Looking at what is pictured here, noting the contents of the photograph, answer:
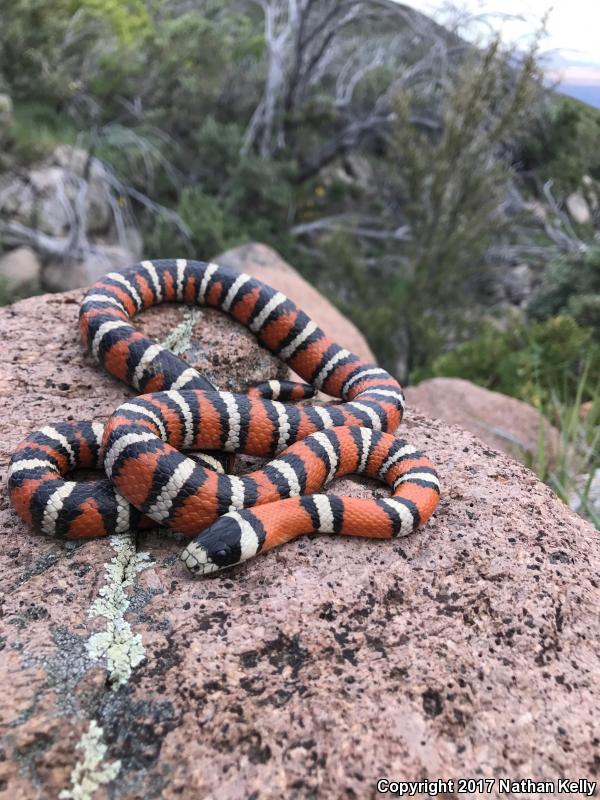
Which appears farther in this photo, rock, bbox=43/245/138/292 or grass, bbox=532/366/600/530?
rock, bbox=43/245/138/292

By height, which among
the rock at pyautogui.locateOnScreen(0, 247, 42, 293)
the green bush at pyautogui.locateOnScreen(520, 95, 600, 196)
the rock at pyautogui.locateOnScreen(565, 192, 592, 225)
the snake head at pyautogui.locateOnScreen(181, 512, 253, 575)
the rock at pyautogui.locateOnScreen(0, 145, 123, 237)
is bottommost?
the rock at pyautogui.locateOnScreen(0, 247, 42, 293)

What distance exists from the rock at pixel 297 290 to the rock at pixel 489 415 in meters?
1.03

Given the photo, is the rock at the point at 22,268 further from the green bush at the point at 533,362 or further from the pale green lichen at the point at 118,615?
the pale green lichen at the point at 118,615

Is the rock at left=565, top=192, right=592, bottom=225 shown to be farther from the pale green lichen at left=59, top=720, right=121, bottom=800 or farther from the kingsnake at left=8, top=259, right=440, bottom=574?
the pale green lichen at left=59, top=720, right=121, bottom=800

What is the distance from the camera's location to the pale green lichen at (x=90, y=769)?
200 centimetres

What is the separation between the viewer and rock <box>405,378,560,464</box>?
618 centimetres

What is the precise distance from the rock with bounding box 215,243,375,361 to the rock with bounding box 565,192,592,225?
240 inches

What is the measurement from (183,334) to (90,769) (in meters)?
3.00

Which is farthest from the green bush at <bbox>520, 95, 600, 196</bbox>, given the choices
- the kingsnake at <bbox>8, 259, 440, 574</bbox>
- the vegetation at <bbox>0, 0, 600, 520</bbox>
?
the kingsnake at <bbox>8, 259, 440, 574</bbox>

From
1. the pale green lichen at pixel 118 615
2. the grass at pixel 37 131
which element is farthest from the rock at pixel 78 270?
the pale green lichen at pixel 118 615

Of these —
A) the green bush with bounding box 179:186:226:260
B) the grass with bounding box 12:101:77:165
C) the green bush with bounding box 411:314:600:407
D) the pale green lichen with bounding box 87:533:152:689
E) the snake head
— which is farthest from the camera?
the green bush with bounding box 179:186:226:260

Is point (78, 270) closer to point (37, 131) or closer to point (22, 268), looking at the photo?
point (22, 268)

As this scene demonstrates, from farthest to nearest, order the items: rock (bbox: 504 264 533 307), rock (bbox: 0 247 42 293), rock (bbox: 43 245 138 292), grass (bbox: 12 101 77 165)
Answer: rock (bbox: 504 264 533 307)
grass (bbox: 12 101 77 165)
rock (bbox: 43 245 138 292)
rock (bbox: 0 247 42 293)

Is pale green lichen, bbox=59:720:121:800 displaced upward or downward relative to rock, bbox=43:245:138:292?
upward
